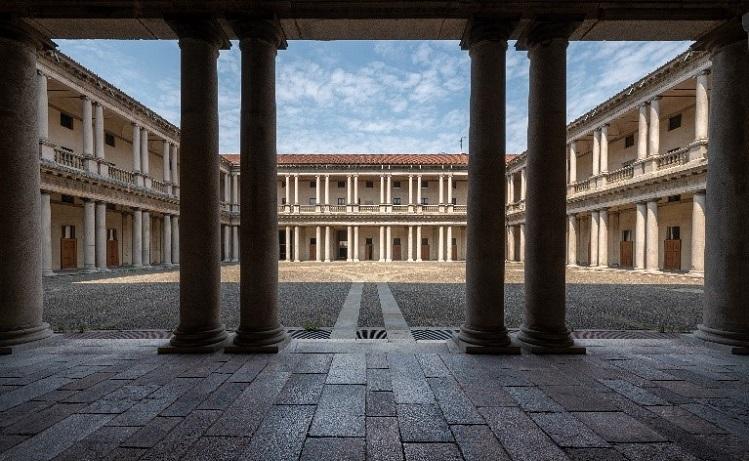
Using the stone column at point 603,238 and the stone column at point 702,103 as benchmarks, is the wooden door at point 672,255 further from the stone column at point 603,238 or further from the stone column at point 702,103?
the stone column at point 702,103

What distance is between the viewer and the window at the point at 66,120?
2044 cm

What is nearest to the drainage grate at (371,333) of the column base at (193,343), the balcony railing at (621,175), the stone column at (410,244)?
the column base at (193,343)

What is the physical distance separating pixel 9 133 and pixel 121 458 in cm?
535

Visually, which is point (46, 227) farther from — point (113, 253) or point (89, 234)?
point (113, 253)

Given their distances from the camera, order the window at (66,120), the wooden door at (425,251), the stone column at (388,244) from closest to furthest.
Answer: the window at (66,120) → the stone column at (388,244) → the wooden door at (425,251)

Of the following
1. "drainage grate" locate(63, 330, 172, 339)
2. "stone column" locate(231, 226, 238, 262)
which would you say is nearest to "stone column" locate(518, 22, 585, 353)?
"drainage grate" locate(63, 330, 172, 339)

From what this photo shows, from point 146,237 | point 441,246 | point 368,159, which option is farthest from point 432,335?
point 368,159

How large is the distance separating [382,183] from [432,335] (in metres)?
33.7

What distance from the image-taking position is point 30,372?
162 inches

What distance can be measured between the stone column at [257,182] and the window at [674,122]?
2625cm

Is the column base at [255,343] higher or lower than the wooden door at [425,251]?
higher

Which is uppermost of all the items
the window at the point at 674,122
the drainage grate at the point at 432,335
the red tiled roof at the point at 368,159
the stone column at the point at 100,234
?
the red tiled roof at the point at 368,159

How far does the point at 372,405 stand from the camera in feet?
11.0

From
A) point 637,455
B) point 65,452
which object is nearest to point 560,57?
point 637,455
